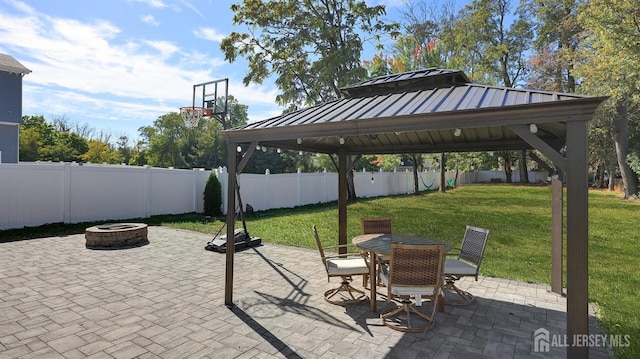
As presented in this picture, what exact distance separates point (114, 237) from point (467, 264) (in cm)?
793

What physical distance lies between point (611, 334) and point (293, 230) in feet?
25.5

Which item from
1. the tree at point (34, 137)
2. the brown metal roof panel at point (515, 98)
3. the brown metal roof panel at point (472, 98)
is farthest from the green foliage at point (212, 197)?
the tree at point (34, 137)

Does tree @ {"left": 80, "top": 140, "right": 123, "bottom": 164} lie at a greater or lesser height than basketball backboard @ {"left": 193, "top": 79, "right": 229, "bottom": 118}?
lesser

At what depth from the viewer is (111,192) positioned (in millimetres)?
11391

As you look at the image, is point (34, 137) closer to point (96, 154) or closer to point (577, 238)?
point (96, 154)

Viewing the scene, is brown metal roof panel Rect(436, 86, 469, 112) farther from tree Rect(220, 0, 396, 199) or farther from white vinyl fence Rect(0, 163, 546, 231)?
tree Rect(220, 0, 396, 199)

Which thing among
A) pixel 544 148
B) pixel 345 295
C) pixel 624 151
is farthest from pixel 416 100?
pixel 624 151

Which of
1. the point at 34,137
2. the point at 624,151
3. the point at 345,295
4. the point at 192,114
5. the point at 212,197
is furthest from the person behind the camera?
the point at 34,137

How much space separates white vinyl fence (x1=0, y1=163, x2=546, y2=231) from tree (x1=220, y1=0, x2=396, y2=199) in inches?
198

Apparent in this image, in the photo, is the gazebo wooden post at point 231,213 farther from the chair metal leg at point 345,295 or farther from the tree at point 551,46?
the tree at point 551,46

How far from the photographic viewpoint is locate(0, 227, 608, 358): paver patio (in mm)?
3307

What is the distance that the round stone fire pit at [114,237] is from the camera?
798 cm

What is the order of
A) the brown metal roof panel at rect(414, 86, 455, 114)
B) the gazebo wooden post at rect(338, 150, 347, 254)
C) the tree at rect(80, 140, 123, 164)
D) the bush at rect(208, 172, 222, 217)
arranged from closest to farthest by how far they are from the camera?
the brown metal roof panel at rect(414, 86, 455, 114) → the gazebo wooden post at rect(338, 150, 347, 254) → the bush at rect(208, 172, 222, 217) → the tree at rect(80, 140, 123, 164)

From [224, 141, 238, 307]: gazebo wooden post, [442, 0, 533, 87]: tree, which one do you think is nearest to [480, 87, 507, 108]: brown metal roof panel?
[224, 141, 238, 307]: gazebo wooden post
